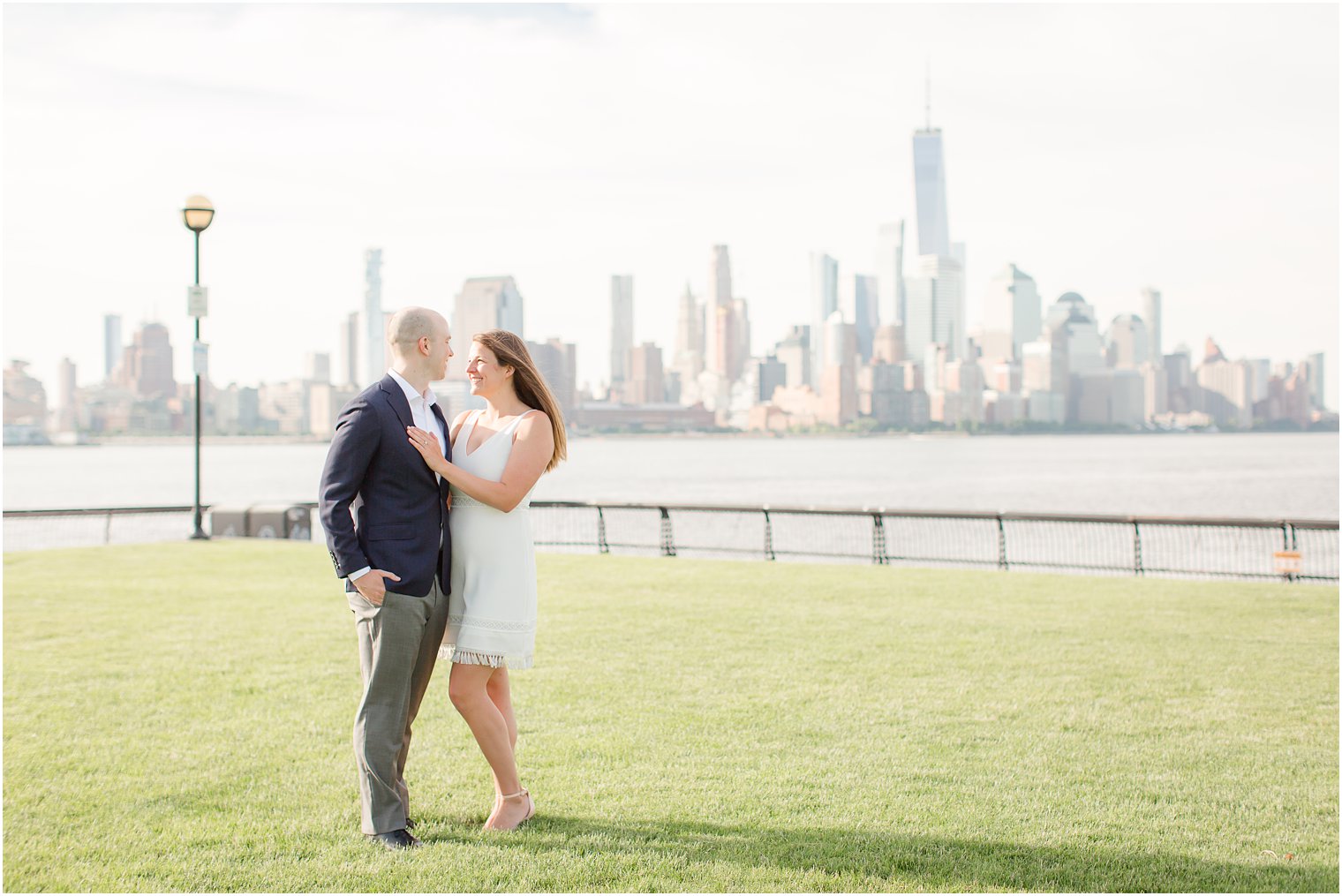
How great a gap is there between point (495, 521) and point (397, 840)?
4.60 feet

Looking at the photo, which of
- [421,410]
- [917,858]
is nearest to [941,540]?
[917,858]

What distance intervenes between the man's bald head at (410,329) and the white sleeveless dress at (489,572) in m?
0.46

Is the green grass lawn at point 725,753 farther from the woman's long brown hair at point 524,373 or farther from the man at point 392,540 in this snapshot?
the woman's long brown hair at point 524,373

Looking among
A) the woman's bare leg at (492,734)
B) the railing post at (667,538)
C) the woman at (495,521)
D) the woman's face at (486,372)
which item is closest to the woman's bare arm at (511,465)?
the woman at (495,521)

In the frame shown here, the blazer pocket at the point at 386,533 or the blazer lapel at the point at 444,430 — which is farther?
the blazer lapel at the point at 444,430

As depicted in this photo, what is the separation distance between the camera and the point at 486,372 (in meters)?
4.74

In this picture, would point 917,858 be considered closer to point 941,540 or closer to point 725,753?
point 725,753

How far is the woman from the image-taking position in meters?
4.70

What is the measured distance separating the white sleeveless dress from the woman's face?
6.7 inches

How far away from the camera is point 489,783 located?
5.74 meters

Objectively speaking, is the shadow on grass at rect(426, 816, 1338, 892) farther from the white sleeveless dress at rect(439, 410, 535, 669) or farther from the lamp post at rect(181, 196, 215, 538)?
the lamp post at rect(181, 196, 215, 538)

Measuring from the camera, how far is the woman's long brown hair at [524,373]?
4.76 meters

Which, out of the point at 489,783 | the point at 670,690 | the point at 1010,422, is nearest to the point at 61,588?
the point at 670,690

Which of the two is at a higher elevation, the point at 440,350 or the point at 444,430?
the point at 440,350
